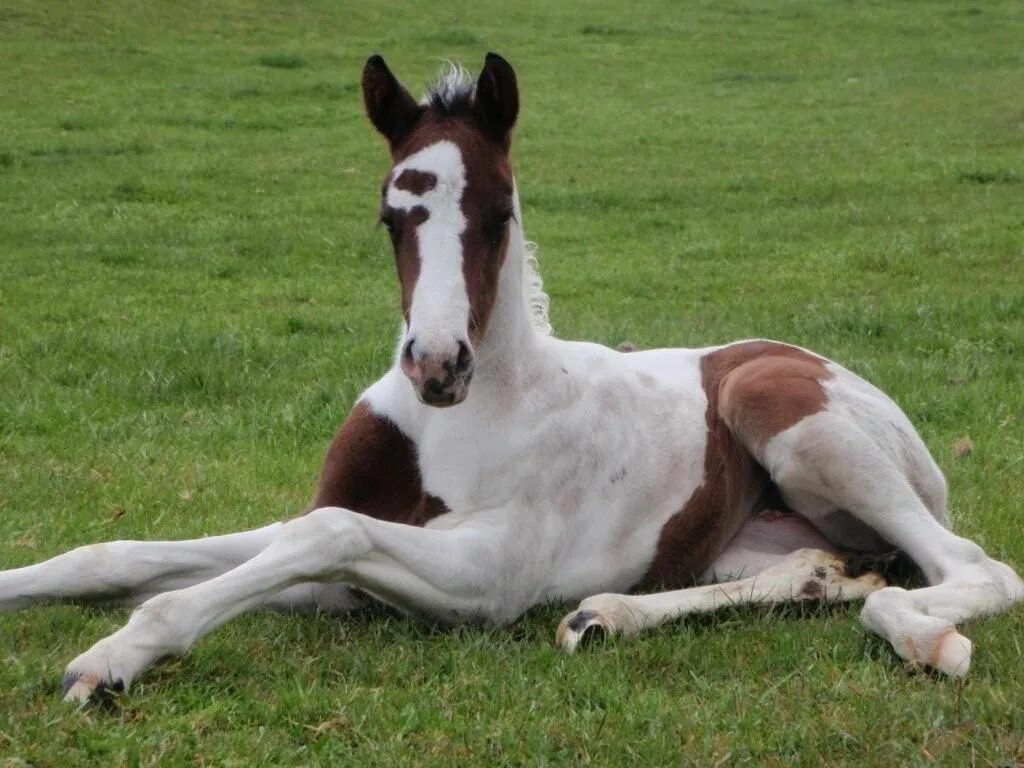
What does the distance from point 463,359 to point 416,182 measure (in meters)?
0.69

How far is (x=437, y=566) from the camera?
480 cm

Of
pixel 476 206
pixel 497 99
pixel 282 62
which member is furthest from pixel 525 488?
pixel 282 62

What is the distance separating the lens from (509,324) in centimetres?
528

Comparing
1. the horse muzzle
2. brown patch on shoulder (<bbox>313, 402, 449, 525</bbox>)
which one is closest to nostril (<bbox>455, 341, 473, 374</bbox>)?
the horse muzzle

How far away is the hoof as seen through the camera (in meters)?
3.91

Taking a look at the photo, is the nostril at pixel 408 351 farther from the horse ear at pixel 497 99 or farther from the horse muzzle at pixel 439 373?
the horse ear at pixel 497 99

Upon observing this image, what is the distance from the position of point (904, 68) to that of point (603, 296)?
17751 mm

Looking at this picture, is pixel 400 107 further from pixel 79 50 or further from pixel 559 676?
pixel 79 50

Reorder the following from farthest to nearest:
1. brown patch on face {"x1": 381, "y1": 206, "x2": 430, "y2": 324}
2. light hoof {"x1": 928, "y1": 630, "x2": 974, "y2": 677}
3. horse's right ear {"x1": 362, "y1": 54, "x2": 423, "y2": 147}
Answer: horse's right ear {"x1": 362, "y1": 54, "x2": 423, "y2": 147} → brown patch on face {"x1": 381, "y1": 206, "x2": 430, "y2": 324} → light hoof {"x1": 928, "y1": 630, "x2": 974, "y2": 677}

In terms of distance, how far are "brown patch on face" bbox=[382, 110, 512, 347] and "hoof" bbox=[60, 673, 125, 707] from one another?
1469 mm

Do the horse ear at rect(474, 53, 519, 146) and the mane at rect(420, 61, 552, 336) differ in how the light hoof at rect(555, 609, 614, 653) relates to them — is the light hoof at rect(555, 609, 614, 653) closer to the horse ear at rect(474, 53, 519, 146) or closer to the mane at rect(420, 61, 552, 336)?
the mane at rect(420, 61, 552, 336)

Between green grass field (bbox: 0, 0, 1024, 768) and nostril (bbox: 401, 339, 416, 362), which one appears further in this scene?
nostril (bbox: 401, 339, 416, 362)

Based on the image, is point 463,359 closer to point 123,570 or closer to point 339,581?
point 339,581

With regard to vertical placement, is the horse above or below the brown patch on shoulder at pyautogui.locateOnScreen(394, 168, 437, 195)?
below
